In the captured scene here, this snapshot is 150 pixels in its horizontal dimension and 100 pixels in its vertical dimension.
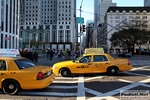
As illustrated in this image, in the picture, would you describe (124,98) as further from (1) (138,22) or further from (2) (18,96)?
(1) (138,22)

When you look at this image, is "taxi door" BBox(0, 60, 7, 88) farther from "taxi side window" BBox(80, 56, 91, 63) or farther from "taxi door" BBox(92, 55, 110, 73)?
"taxi door" BBox(92, 55, 110, 73)

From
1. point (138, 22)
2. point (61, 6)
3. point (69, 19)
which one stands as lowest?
point (138, 22)

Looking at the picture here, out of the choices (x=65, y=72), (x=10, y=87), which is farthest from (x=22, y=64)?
(x=65, y=72)

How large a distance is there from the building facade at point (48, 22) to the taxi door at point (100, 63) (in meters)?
121

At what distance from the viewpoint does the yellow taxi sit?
499 inches

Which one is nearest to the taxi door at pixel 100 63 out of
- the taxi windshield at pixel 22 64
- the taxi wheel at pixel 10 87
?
the taxi windshield at pixel 22 64

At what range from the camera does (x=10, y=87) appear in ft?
26.0

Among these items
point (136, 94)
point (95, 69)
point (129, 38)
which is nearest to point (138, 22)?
point (129, 38)

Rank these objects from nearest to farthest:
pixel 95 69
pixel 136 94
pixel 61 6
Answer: pixel 136 94 → pixel 95 69 → pixel 61 6

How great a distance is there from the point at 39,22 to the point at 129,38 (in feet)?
269

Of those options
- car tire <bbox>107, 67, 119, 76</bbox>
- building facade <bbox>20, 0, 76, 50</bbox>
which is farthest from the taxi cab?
building facade <bbox>20, 0, 76, 50</bbox>

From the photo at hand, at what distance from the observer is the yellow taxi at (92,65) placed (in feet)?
41.5

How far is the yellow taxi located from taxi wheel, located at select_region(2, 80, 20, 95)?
4.93m

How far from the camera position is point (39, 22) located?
139000mm
